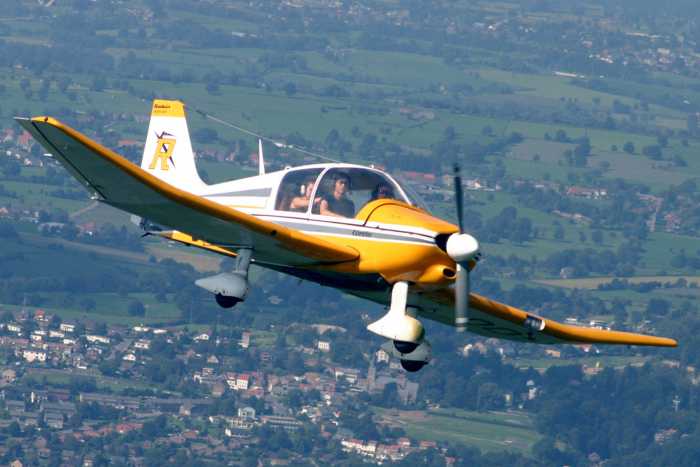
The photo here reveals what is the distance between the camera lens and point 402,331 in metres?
29.2

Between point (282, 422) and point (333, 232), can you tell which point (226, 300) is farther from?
point (282, 422)

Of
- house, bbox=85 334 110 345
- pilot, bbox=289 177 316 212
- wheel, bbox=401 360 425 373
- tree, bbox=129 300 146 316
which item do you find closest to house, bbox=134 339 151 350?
house, bbox=85 334 110 345

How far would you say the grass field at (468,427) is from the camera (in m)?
120

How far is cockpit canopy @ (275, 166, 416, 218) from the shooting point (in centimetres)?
3058

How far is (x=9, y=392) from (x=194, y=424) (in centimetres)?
1513

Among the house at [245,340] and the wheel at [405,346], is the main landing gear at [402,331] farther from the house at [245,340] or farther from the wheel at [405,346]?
the house at [245,340]

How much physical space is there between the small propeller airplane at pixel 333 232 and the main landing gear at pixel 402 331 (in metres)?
0.02

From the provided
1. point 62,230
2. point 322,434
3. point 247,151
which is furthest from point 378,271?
point 247,151

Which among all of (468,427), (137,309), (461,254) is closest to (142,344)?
(137,309)

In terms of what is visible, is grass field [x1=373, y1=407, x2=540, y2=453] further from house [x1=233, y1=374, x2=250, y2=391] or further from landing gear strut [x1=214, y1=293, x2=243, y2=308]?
landing gear strut [x1=214, y1=293, x2=243, y2=308]

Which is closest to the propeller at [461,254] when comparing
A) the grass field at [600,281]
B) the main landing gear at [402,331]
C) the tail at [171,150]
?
the main landing gear at [402,331]

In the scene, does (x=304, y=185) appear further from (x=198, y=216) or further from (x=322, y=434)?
(x=322, y=434)

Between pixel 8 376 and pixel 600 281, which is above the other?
pixel 600 281

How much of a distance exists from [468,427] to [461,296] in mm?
93653
